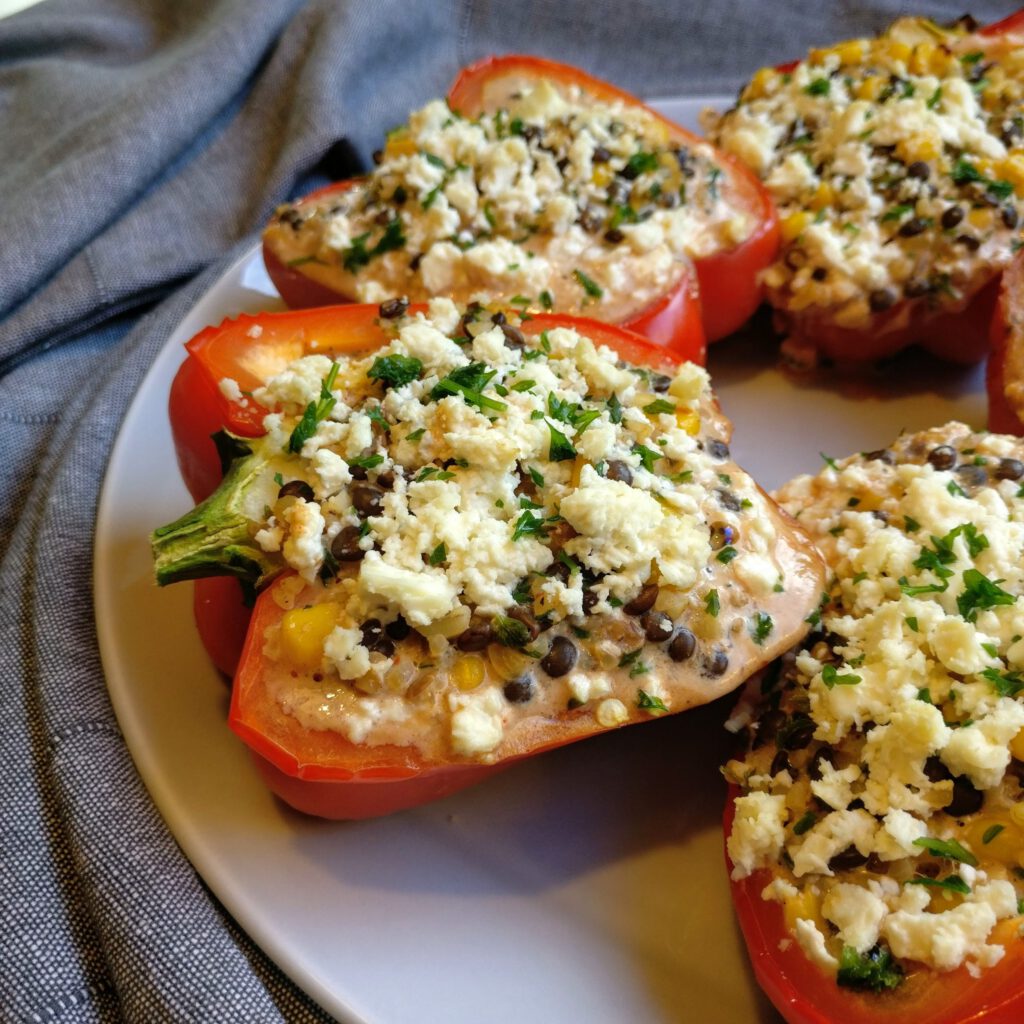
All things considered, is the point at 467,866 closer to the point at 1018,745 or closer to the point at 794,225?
the point at 1018,745

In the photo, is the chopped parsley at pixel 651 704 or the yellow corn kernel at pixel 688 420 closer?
the chopped parsley at pixel 651 704

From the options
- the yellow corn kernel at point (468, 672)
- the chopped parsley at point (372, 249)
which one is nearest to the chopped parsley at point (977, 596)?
the yellow corn kernel at point (468, 672)

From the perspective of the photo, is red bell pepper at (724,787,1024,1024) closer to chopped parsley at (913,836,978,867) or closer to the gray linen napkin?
chopped parsley at (913,836,978,867)

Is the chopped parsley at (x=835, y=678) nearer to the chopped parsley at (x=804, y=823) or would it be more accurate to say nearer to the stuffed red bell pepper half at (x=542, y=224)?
the chopped parsley at (x=804, y=823)

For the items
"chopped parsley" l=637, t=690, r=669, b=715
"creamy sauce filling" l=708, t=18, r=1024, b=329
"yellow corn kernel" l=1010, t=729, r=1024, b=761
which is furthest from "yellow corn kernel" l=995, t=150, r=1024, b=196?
"chopped parsley" l=637, t=690, r=669, b=715

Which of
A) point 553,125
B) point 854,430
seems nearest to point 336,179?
point 553,125

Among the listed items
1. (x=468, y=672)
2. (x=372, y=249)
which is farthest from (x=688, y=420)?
(x=372, y=249)
